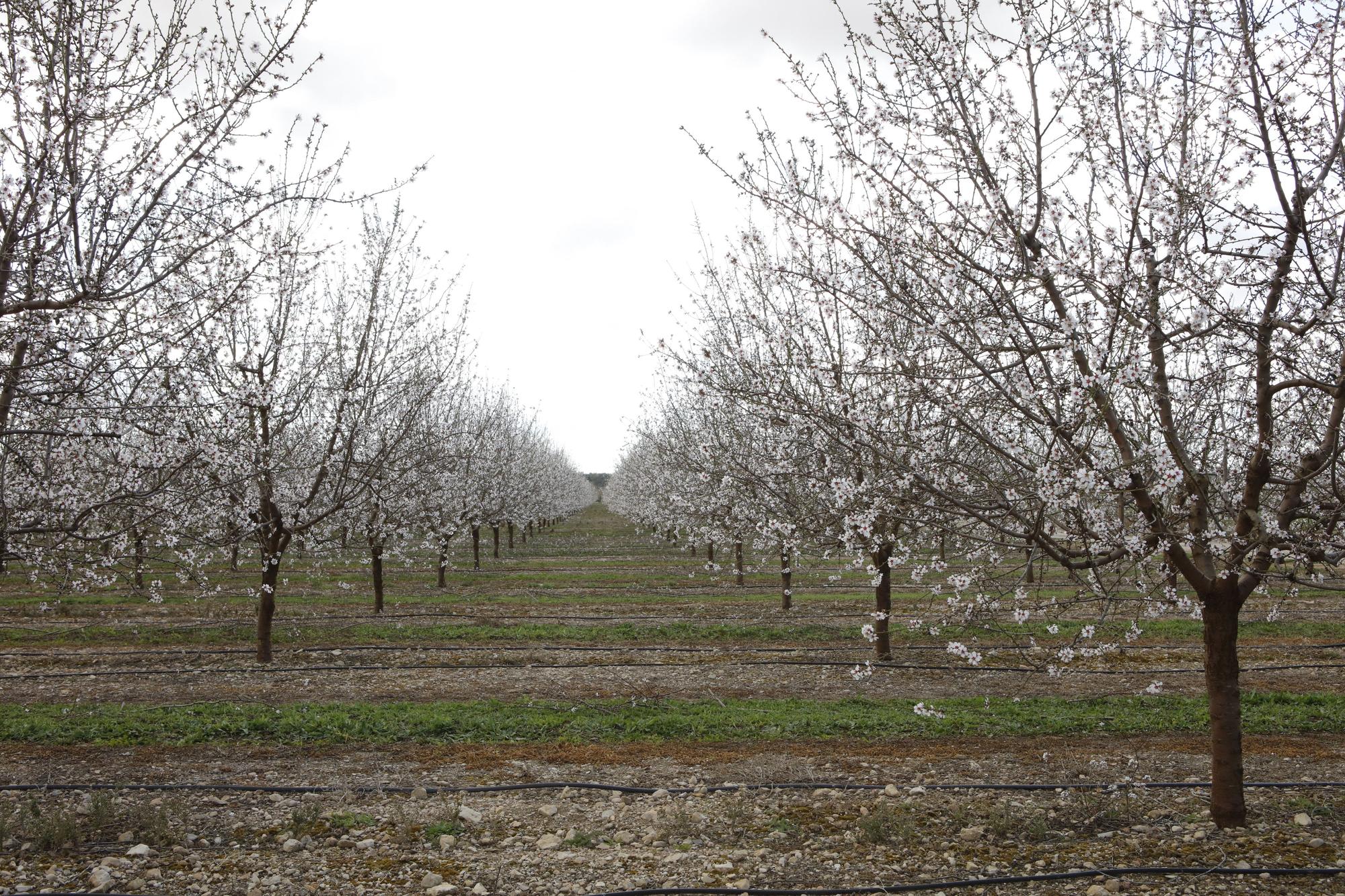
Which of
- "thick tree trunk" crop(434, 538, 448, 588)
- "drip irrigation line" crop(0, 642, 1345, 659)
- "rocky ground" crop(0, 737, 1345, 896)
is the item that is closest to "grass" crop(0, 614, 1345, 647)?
"drip irrigation line" crop(0, 642, 1345, 659)

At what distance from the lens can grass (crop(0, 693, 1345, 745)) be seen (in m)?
8.52

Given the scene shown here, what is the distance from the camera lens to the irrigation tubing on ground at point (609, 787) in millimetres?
6562

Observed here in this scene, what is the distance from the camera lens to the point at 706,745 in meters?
8.30

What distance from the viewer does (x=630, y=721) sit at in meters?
9.09

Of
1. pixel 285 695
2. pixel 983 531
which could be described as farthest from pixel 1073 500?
pixel 285 695

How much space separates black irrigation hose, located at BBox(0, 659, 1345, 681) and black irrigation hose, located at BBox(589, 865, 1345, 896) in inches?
238

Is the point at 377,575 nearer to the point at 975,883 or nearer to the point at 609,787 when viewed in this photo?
the point at 609,787

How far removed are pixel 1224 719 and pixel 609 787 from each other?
169 inches

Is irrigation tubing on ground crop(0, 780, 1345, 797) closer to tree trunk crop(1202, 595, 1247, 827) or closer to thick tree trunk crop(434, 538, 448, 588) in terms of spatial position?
tree trunk crop(1202, 595, 1247, 827)

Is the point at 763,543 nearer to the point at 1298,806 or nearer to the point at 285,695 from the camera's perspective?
the point at 285,695

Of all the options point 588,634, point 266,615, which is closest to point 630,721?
point 588,634

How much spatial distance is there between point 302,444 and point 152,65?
354 inches

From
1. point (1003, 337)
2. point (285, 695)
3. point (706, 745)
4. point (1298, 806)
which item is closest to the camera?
point (1003, 337)

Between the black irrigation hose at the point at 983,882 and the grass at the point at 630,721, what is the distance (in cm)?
351
